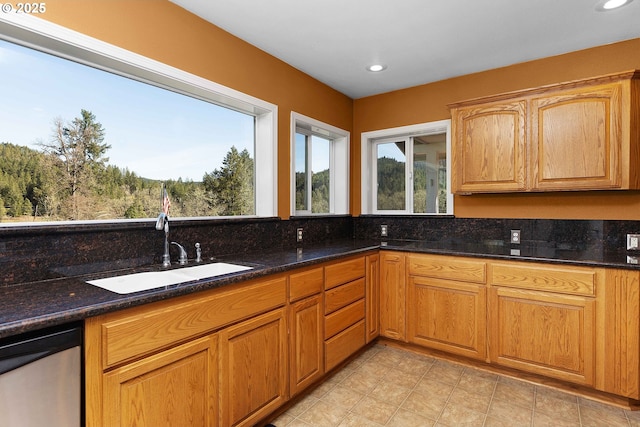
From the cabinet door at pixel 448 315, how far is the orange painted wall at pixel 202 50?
1.32 m

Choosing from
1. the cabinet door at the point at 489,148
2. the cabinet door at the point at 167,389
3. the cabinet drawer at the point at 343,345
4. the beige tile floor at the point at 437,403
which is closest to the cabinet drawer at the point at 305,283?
the cabinet drawer at the point at 343,345

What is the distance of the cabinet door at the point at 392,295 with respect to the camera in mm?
2812

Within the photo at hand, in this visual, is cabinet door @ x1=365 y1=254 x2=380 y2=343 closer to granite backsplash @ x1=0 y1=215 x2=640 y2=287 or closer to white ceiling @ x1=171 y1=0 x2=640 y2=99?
granite backsplash @ x1=0 y1=215 x2=640 y2=287

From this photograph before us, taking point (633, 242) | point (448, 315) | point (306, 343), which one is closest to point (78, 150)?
point (306, 343)

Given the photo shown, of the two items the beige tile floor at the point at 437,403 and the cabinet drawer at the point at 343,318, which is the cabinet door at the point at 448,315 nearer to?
the beige tile floor at the point at 437,403

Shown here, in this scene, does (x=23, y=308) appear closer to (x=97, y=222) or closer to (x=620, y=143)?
(x=97, y=222)

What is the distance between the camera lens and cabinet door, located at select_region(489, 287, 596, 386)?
2.13m

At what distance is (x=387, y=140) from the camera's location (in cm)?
371

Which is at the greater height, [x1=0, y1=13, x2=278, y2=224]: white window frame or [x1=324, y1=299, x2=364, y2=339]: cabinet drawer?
[x1=0, y1=13, x2=278, y2=224]: white window frame

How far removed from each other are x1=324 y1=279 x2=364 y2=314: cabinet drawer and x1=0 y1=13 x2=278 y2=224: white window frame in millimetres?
833

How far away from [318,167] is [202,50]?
1.65 metres

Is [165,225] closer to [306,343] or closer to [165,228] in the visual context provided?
[165,228]

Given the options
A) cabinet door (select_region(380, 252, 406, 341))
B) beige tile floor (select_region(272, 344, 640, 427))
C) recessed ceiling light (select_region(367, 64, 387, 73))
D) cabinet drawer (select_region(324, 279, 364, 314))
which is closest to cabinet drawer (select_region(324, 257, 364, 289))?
cabinet drawer (select_region(324, 279, 364, 314))

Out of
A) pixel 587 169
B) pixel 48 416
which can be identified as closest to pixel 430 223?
pixel 587 169
